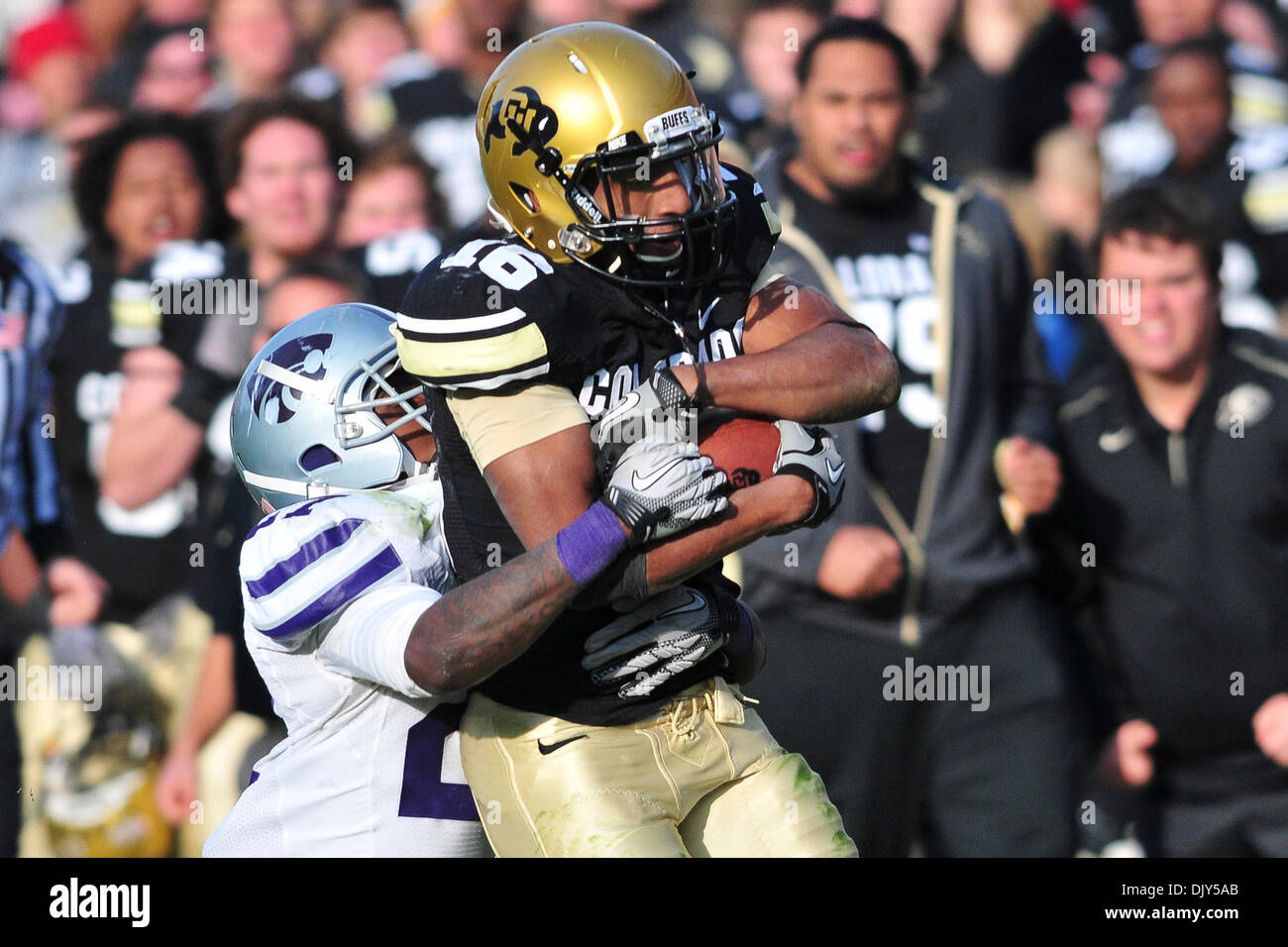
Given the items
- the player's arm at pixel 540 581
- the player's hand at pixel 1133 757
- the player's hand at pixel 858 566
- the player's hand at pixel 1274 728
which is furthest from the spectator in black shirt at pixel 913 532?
the player's arm at pixel 540 581

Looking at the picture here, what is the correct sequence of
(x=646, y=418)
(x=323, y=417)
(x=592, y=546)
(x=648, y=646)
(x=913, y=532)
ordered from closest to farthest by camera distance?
1. (x=592, y=546)
2. (x=646, y=418)
3. (x=648, y=646)
4. (x=323, y=417)
5. (x=913, y=532)

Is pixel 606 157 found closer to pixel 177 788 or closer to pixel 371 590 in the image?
pixel 371 590

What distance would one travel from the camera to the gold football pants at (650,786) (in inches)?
107

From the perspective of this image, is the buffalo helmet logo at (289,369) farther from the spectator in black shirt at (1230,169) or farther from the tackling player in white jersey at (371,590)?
the spectator in black shirt at (1230,169)

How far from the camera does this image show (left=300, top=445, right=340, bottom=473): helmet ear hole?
3088 millimetres

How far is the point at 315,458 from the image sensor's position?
3.09 m

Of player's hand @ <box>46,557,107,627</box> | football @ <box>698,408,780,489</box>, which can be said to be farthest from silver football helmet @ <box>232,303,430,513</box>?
player's hand @ <box>46,557,107,627</box>

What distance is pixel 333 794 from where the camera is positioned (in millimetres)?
2984

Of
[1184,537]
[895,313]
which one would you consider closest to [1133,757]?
[1184,537]

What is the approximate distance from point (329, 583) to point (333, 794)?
413 millimetres

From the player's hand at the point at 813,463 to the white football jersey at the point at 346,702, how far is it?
595mm

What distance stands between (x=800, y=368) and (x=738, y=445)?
15 cm
